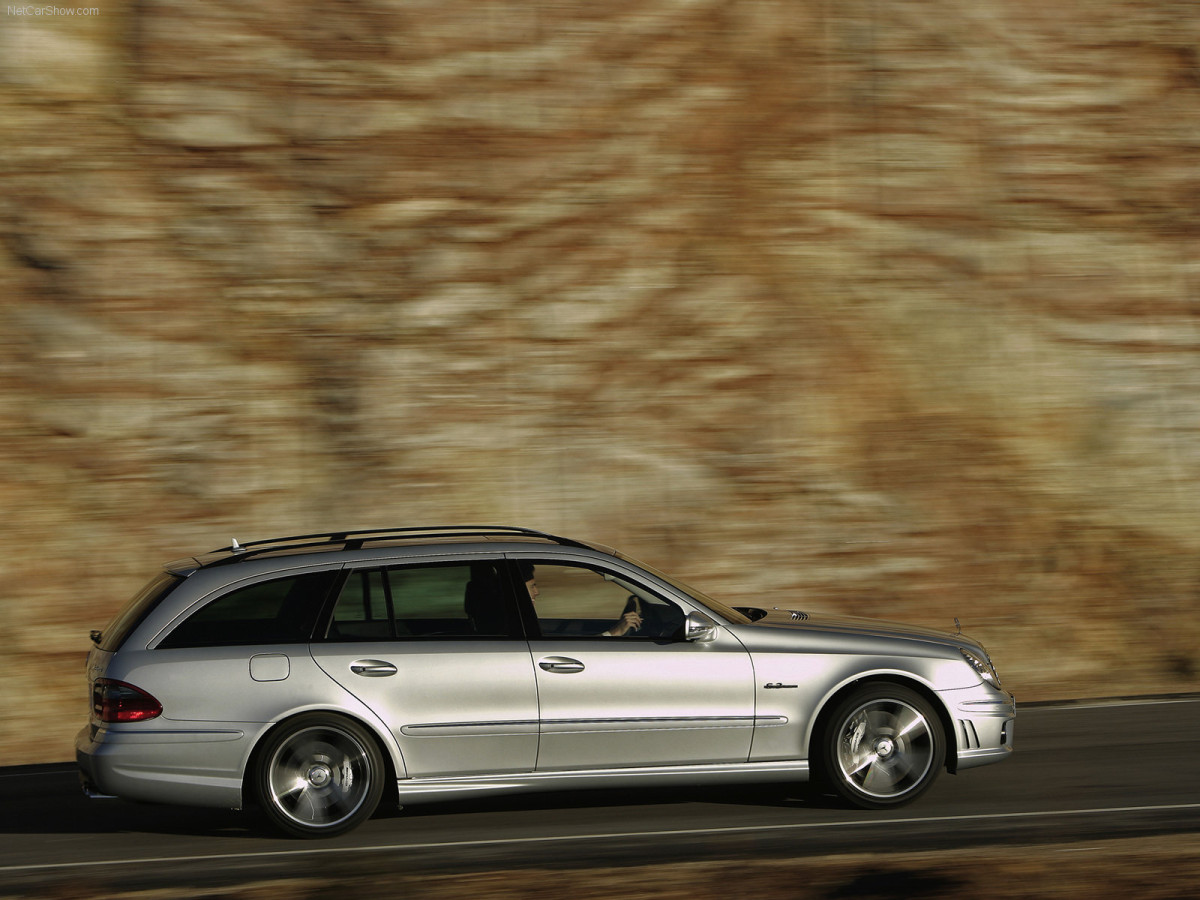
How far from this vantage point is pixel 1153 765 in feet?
26.1

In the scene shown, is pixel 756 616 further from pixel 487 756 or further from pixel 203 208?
pixel 203 208

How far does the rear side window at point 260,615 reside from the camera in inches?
267

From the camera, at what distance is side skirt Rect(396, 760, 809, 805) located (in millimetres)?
6777

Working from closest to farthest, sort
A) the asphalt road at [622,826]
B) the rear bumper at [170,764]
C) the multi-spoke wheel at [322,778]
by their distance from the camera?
the asphalt road at [622,826]
the rear bumper at [170,764]
the multi-spoke wheel at [322,778]

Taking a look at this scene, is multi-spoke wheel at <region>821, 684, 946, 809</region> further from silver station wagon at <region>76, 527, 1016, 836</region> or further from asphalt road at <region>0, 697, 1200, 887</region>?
asphalt road at <region>0, 697, 1200, 887</region>

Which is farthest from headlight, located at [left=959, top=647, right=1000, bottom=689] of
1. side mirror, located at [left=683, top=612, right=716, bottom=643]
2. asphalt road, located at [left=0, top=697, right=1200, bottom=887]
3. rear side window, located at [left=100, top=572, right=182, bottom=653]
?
rear side window, located at [left=100, top=572, right=182, bottom=653]

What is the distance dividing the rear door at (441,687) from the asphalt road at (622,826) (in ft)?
1.38

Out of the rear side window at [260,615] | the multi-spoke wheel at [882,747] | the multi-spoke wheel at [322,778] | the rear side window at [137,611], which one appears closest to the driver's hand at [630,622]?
the multi-spoke wheel at [882,747]

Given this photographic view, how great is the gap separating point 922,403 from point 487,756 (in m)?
7.22

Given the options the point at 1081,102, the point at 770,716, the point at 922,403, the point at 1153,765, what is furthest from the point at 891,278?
the point at 770,716

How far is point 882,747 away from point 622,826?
142 cm

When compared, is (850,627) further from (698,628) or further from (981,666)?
(698,628)

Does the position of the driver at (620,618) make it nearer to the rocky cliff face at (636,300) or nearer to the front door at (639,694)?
the front door at (639,694)

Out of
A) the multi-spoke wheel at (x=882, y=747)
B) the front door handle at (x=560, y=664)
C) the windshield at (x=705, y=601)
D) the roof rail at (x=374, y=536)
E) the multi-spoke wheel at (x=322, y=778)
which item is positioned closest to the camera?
the multi-spoke wheel at (x=322, y=778)
